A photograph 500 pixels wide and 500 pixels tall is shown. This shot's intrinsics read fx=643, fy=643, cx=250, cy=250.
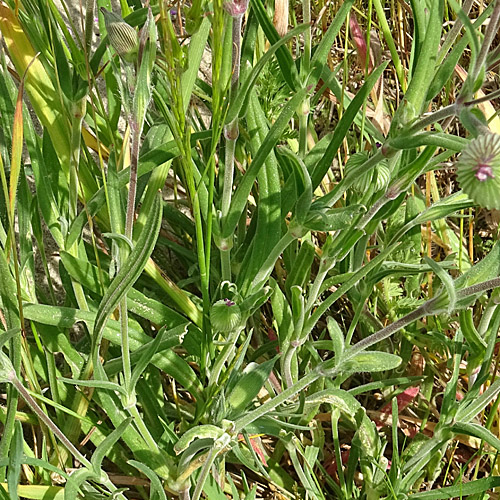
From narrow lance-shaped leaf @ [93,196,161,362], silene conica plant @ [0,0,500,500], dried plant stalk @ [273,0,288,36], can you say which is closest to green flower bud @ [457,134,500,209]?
silene conica plant @ [0,0,500,500]

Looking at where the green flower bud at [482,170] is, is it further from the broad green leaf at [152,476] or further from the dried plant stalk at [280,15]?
the dried plant stalk at [280,15]

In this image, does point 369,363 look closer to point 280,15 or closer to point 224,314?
point 224,314

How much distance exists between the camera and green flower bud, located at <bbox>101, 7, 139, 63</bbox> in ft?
2.69

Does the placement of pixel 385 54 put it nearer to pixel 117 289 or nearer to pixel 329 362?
pixel 329 362

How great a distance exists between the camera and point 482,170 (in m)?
0.72

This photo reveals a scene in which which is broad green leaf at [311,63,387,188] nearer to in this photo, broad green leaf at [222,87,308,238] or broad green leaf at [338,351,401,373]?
broad green leaf at [222,87,308,238]

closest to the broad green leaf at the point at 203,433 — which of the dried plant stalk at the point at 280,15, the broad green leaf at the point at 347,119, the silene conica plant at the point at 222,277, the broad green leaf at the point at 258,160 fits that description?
the silene conica plant at the point at 222,277

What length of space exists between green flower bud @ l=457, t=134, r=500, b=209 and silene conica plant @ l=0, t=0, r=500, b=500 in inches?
4.6

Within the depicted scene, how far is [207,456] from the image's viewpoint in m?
1.09

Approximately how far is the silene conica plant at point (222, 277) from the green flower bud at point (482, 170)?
0.39ft

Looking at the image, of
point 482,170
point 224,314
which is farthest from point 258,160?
point 482,170

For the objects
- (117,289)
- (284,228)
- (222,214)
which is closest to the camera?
(117,289)

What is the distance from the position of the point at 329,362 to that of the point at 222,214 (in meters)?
0.34

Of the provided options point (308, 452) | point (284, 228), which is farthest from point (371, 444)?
point (284, 228)
